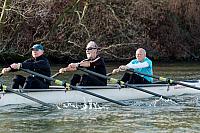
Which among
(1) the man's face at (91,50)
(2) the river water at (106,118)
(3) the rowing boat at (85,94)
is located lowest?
(2) the river water at (106,118)

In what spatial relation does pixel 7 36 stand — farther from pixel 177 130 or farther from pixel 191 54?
pixel 177 130

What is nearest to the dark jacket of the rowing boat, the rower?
the rowing boat

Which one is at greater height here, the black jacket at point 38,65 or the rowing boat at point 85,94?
the black jacket at point 38,65

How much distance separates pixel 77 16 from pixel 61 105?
19.4m

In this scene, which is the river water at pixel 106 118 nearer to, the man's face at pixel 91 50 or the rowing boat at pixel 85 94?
the rowing boat at pixel 85 94

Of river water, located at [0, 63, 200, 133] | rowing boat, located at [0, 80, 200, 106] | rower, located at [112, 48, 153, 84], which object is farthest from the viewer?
rower, located at [112, 48, 153, 84]

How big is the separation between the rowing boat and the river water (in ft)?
0.72

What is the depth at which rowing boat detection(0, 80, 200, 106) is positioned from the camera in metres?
12.8

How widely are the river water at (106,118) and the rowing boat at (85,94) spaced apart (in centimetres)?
22

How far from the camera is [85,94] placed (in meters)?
13.7

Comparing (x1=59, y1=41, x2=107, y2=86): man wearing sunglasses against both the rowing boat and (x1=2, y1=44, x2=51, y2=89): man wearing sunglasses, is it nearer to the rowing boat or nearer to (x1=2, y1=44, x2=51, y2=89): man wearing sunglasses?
the rowing boat

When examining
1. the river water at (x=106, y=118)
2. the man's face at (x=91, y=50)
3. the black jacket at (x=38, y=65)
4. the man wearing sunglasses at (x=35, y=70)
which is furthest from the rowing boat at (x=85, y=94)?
the man's face at (x=91, y=50)

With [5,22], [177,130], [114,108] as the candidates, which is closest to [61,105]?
[114,108]

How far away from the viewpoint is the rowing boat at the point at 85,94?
41.9 ft
